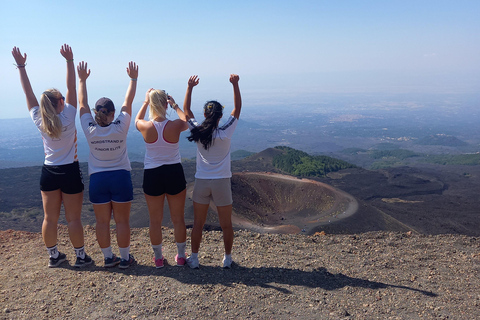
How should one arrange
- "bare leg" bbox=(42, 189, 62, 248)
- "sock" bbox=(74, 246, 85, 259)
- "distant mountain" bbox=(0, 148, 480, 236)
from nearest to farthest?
"bare leg" bbox=(42, 189, 62, 248) < "sock" bbox=(74, 246, 85, 259) < "distant mountain" bbox=(0, 148, 480, 236)

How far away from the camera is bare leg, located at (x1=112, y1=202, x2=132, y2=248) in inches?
172

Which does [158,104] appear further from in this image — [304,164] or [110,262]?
[304,164]

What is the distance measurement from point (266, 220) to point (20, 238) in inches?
507

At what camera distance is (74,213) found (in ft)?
15.0

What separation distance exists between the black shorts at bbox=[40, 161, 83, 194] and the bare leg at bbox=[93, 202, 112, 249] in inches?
15.5

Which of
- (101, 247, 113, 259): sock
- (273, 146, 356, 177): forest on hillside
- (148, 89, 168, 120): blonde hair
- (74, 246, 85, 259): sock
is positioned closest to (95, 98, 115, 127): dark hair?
(148, 89, 168, 120): blonde hair

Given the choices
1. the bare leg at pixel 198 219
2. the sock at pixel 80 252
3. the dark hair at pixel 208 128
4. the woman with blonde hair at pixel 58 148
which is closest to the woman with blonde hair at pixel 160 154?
the dark hair at pixel 208 128

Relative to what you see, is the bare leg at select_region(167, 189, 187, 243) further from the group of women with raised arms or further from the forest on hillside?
the forest on hillside

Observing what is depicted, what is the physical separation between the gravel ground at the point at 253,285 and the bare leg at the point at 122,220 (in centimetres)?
42

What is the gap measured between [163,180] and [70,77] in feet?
5.90

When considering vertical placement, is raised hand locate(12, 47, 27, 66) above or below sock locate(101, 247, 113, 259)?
above

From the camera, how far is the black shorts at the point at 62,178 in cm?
434

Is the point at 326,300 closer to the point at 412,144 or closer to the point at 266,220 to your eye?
the point at 266,220

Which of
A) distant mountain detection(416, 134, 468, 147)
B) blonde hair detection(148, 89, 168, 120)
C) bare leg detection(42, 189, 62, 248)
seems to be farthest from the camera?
distant mountain detection(416, 134, 468, 147)
